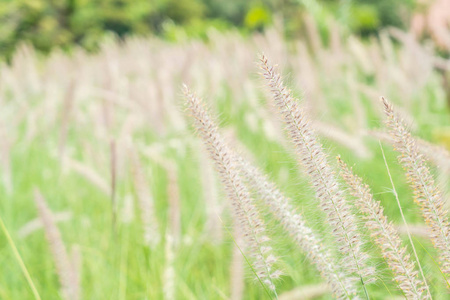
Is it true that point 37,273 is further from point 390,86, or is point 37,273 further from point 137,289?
point 390,86

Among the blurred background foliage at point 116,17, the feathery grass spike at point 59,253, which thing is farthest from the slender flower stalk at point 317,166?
the blurred background foliage at point 116,17

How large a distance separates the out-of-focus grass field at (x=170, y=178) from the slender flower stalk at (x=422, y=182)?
0.08 metres

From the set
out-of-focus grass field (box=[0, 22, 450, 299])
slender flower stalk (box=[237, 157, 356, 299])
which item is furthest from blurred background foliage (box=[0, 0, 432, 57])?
slender flower stalk (box=[237, 157, 356, 299])

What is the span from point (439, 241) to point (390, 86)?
300 centimetres

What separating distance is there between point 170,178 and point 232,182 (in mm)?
562

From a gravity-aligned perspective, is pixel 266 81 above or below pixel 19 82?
above

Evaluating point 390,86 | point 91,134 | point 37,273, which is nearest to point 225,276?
point 37,273

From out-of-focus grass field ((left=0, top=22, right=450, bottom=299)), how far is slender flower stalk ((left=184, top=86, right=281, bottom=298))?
0.19 ft

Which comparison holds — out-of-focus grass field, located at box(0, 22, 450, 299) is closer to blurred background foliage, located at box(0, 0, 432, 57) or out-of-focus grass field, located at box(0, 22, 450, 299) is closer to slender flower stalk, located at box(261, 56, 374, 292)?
slender flower stalk, located at box(261, 56, 374, 292)

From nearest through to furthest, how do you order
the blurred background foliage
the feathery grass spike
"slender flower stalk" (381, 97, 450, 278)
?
"slender flower stalk" (381, 97, 450, 278) → the feathery grass spike → the blurred background foliage

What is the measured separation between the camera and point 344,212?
22.5 inches

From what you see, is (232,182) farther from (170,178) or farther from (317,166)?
(170,178)

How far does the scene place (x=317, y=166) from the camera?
0.56m

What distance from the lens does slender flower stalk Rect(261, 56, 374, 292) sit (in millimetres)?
549
